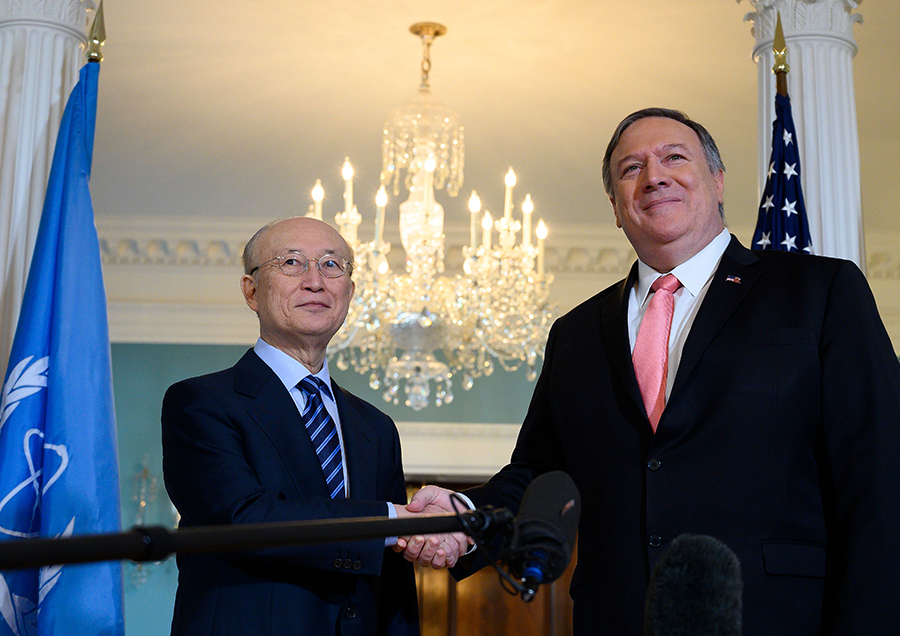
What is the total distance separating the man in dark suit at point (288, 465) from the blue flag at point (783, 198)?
1.56 m

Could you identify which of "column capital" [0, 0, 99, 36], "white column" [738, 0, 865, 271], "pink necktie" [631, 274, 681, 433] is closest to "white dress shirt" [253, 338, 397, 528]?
"pink necktie" [631, 274, 681, 433]

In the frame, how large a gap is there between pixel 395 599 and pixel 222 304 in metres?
5.32

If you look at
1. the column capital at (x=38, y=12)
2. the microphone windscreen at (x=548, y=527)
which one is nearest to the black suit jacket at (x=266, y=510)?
the microphone windscreen at (x=548, y=527)

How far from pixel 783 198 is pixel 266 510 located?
2.11 meters

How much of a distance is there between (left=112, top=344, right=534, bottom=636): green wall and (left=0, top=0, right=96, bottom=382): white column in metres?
4.07

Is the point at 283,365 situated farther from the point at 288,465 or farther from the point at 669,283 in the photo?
A: the point at 669,283

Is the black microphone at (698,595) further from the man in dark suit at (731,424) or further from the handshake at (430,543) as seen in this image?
the handshake at (430,543)

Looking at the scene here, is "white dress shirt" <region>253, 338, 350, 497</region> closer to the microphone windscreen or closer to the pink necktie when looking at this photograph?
the pink necktie

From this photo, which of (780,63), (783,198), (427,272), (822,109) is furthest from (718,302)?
(427,272)

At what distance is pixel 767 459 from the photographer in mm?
1738

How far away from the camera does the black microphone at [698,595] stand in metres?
0.95

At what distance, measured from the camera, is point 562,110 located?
530cm

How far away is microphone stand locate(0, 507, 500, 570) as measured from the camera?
74cm

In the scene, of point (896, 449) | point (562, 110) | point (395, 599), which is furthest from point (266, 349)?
point (562, 110)
